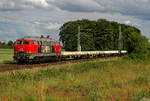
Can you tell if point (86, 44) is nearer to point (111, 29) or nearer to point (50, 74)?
point (111, 29)

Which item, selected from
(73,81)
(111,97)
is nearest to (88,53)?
(73,81)

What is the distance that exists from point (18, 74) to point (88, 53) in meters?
24.7

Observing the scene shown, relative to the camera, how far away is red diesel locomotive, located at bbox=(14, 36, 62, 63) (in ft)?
82.9

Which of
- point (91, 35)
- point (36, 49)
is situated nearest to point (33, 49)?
point (36, 49)

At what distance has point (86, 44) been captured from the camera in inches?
2569

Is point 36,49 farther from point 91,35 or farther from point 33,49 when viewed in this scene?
point 91,35

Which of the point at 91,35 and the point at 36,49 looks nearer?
the point at 36,49

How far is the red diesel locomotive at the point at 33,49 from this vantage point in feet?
82.9

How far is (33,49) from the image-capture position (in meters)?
25.6

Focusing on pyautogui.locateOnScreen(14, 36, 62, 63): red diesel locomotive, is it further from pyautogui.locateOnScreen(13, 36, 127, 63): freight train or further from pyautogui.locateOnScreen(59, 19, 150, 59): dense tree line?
pyautogui.locateOnScreen(59, 19, 150, 59): dense tree line

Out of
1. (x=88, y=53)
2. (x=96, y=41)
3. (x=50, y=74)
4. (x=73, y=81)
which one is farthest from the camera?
(x=96, y=41)

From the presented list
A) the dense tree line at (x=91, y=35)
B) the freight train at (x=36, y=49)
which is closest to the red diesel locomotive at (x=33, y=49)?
the freight train at (x=36, y=49)

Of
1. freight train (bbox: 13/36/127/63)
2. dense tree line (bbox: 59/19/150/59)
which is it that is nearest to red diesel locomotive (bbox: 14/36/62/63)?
freight train (bbox: 13/36/127/63)

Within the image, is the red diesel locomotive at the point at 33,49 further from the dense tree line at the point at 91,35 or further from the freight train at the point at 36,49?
the dense tree line at the point at 91,35
